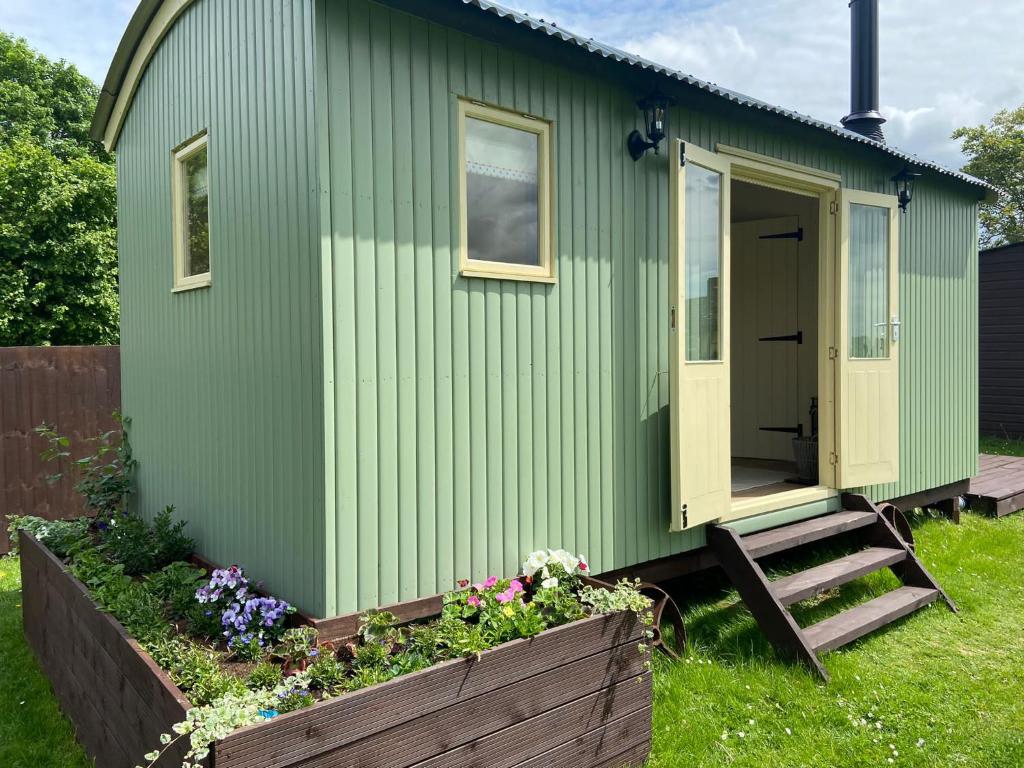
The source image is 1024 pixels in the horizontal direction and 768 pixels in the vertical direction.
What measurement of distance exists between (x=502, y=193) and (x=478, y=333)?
643 mm

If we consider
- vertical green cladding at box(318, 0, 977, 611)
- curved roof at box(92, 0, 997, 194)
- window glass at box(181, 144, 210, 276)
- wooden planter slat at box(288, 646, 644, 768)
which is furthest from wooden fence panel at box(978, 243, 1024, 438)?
window glass at box(181, 144, 210, 276)

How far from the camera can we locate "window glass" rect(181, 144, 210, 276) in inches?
150

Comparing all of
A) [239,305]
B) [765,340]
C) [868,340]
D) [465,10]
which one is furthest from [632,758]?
[765,340]

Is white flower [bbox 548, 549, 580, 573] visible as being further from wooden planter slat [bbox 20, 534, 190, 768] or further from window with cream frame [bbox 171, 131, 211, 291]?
window with cream frame [bbox 171, 131, 211, 291]

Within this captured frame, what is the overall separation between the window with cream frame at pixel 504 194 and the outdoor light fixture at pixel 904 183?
3.35 meters

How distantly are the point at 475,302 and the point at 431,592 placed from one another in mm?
1211

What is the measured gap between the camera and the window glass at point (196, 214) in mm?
3818

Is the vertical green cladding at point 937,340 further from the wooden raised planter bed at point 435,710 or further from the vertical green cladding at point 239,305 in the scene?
the vertical green cladding at point 239,305

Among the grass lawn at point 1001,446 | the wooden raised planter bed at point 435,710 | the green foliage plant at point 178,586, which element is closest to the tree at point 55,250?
the green foliage plant at point 178,586

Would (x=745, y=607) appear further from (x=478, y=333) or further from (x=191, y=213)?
(x=191, y=213)

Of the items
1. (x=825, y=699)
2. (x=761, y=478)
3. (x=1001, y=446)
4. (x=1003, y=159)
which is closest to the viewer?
(x=825, y=699)

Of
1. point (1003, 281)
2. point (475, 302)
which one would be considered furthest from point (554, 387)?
point (1003, 281)

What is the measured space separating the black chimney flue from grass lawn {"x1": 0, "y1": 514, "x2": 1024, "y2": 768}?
3.77 m

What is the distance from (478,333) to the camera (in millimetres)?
3158
